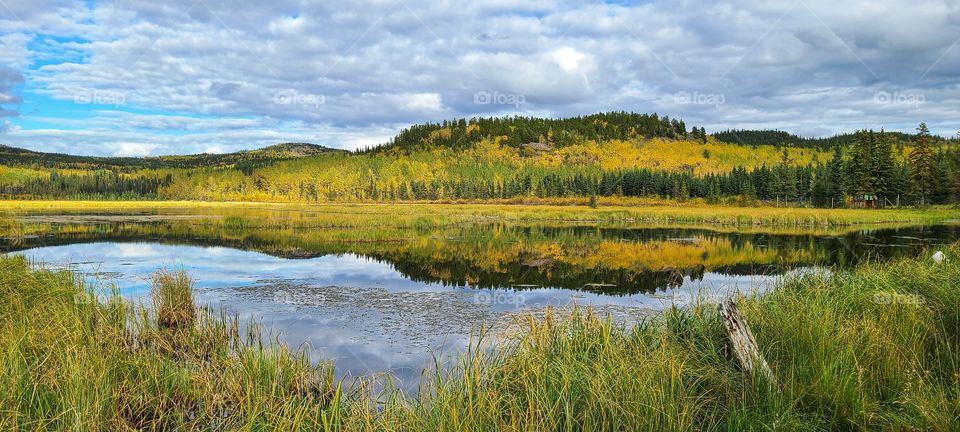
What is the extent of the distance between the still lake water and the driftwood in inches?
114

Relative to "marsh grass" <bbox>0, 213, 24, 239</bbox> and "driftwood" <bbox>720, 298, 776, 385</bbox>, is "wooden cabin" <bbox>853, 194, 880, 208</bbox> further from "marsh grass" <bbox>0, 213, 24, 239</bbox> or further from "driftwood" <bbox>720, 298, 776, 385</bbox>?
"marsh grass" <bbox>0, 213, 24, 239</bbox>

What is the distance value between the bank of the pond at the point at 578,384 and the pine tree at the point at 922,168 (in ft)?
217

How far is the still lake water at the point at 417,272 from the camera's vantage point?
1066 centimetres

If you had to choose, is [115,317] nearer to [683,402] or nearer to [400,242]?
[683,402]

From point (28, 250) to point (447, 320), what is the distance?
72.1ft

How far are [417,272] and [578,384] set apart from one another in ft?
47.5

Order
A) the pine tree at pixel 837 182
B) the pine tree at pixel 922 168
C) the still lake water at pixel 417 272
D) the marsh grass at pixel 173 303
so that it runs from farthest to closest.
Result: the pine tree at pixel 837 182 → the pine tree at pixel 922 168 → the still lake water at pixel 417 272 → the marsh grass at pixel 173 303

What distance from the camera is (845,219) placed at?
46.0 meters

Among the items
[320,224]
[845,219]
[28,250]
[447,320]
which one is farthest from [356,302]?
[845,219]

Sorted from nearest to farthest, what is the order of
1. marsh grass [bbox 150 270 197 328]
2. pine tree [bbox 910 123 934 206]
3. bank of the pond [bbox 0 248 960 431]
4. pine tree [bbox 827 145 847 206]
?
bank of the pond [bbox 0 248 960 431] < marsh grass [bbox 150 270 197 328] < pine tree [bbox 910 123 934 206] < pine tree [bbox 827 145 847 206]

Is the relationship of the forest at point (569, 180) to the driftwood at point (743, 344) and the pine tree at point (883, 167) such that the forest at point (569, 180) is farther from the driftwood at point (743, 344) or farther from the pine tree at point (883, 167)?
the driftwood at point (743, 344)

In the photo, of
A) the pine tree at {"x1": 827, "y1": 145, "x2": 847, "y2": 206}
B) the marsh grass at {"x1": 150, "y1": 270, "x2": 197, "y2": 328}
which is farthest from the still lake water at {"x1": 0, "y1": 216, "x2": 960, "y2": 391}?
the pine tree at {"x1": 827, "y1": 145, "x2": 847, "y2": 206}

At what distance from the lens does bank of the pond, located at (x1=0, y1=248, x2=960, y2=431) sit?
483 cm

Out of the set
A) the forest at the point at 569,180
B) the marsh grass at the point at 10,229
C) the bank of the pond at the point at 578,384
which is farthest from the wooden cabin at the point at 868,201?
the marsh grass at the point at 10,229
